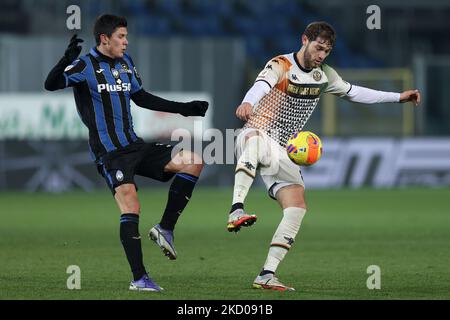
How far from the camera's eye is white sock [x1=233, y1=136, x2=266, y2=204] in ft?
28.4

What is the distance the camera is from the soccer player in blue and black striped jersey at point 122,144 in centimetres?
875

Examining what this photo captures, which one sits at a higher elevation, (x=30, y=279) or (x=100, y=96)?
(x=100, y=96)

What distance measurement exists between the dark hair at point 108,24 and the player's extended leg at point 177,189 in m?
1.12

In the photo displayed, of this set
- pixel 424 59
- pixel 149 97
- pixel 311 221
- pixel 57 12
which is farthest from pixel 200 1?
pixel 149 97

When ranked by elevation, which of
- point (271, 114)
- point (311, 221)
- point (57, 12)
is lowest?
point (311, 221)

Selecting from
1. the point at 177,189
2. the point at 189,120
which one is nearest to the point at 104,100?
the point at 177,189

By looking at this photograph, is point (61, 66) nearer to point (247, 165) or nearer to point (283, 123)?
point (247, 165)

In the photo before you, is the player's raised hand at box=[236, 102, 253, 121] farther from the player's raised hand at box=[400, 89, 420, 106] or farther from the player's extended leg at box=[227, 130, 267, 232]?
the player's raised hand at box=[400, 89, 420, 106]

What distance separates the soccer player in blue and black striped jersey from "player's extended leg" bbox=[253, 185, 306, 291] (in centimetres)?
72

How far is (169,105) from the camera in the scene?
936 centimetres

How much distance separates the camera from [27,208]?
1952cm

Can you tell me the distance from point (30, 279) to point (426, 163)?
16.3 meters

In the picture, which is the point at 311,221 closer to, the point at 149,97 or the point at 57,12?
the point at 149,97

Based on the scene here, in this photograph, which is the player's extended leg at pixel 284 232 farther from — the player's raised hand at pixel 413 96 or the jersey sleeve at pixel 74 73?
the jersey sleeve at pixel 74 73
